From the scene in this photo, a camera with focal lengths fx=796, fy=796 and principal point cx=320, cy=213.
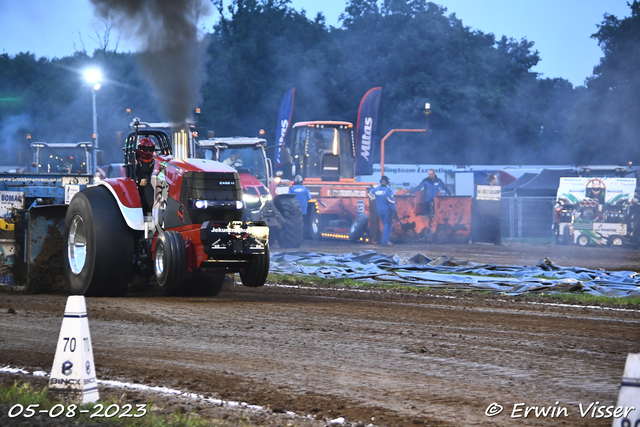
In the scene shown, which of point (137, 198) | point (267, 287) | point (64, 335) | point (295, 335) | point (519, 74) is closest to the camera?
point (64, 335)

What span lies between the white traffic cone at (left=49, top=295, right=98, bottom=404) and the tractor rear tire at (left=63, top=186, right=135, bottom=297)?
16.7 feet

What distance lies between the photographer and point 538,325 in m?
7.97

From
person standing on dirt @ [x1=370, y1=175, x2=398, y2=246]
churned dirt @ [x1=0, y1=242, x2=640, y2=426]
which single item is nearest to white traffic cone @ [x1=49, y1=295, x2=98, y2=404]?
churned dirt @ [x1=0, y1=242, x2=640, y2=426]

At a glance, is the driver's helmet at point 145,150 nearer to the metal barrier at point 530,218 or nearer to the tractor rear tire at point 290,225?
the tractor rear tire at point 290,225

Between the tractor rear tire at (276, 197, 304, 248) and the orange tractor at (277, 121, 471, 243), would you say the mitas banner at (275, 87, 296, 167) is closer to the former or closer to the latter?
the orange tractor at (277, 121, 471, 243)

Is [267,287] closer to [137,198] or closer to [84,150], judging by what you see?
[137,198]

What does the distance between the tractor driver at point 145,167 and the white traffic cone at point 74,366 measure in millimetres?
5559

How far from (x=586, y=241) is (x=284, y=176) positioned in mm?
9854

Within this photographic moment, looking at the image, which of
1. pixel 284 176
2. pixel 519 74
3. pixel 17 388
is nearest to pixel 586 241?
→ pixel 284 176

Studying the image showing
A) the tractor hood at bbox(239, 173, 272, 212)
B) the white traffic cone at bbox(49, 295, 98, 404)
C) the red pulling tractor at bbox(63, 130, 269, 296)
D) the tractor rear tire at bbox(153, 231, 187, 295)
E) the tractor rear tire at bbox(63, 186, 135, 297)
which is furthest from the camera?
the tractor hood at bbox(239, 173, 272, 212)

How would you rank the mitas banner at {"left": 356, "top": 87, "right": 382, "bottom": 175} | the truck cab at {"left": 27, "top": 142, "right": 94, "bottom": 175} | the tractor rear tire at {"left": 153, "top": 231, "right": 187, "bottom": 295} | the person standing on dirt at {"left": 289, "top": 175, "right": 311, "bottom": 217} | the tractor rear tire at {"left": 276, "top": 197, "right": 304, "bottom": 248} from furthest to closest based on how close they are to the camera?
the mitas banner at {"left": 356, "top": 87, "right": 382, "bottom": 175} < the truck cab at {"left": 27, "top": 142, "right": 94, "bottom": 175} < the person standing on dirt at {"left": 289, "top": 175, "right": 311, "bottom": 217} < the tractor rear tire at {"left": 276, "top": 197, "right": 304, "bottom": 248} < the tractor rear tire at {"left": 153, "top": 231, "right": 187, "bottom": 295}

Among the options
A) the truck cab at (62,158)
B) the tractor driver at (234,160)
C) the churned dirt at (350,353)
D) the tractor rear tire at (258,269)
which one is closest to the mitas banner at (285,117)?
the truck cab at (62,158)

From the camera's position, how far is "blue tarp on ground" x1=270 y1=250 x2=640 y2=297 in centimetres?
1180

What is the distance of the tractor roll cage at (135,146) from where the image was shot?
10.2 metres
